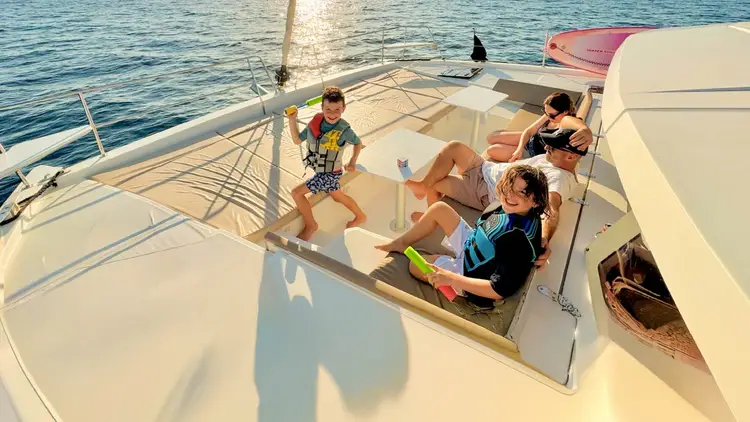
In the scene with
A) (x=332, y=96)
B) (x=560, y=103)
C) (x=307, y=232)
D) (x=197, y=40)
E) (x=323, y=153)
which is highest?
(x=332, y=96)

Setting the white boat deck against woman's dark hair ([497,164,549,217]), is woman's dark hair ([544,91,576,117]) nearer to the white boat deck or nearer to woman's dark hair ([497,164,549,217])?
woman's dark hair ([497,164,549,217])

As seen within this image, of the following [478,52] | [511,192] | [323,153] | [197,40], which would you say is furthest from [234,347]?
[197,40]

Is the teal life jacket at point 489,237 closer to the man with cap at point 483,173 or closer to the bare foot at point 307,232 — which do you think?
the man with cap at point 483,173

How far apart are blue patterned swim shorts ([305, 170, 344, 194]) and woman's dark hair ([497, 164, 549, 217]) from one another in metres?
1.66

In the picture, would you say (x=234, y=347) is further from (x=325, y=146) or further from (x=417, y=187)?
(x=417, y=187)

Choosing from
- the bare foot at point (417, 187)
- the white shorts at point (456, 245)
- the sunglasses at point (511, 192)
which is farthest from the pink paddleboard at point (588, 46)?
the sunglasses at point (511, 192)

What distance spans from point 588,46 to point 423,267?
644cm

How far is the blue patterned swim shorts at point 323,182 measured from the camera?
3.24m

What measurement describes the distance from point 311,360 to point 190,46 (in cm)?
1598

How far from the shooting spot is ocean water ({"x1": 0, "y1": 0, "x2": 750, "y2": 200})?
9539 mm

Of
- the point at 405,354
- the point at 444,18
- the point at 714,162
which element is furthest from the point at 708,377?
the point at 444,18

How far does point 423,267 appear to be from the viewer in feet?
6.84

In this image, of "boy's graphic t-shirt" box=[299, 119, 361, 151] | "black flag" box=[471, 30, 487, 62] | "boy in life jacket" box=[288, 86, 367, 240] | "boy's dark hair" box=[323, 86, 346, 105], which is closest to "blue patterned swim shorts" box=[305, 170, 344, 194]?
"boy in life jacket" box=[288, 86, 367, 240]

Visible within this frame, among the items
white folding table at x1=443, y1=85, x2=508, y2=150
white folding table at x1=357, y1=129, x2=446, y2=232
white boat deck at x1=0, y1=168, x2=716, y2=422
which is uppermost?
white folding table at x1=443, y1=85, x2=508, y2=150
